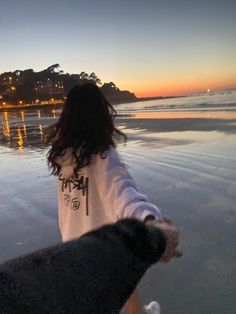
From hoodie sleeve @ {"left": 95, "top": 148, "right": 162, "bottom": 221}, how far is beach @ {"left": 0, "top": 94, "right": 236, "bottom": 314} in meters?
1.56

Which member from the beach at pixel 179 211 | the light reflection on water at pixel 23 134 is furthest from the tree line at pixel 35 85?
the beach at pixel 179 211

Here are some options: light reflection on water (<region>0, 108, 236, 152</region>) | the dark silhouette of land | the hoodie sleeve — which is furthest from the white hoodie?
the dark silhouette of land

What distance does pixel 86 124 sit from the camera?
2.41 m

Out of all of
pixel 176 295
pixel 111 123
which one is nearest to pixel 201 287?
pixel 176 295

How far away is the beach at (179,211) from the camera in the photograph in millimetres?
3555

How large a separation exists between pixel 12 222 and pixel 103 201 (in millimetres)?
3798

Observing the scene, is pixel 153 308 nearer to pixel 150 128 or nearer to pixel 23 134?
pixel 150 128

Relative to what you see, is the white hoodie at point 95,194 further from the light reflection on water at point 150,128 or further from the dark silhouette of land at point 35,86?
the dark silhouette of land at point 35,86

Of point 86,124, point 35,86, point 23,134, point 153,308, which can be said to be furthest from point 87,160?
point 35,86

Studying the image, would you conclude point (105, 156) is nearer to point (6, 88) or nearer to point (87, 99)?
point (87, 99)

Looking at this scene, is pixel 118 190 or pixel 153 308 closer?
pixel 118 190

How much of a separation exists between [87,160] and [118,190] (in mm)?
355

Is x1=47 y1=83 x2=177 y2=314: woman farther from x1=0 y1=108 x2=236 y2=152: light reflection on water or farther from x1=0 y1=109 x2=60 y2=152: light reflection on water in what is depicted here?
x1=0 y1=108 x2=236 y2=152: light reflection on water

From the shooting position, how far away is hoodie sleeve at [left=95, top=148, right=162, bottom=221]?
1851 millimetres
